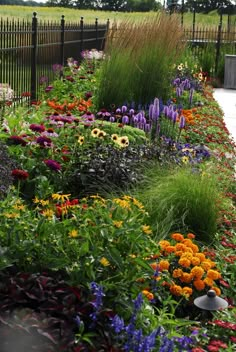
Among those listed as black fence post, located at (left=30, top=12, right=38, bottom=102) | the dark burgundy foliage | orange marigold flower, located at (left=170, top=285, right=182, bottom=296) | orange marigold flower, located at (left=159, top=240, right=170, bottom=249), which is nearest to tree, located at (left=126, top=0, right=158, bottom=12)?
black fence post, located at (left=30, top=12, right=38, bottom=102)

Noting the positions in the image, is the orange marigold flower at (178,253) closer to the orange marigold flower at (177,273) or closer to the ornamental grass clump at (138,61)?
the orange marigold flower at (177,273)

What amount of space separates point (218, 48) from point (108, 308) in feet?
59.4

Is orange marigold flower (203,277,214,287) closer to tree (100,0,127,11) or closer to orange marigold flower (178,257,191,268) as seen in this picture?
orange marigold flower (178,257,191,268)

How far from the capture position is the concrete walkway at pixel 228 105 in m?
11.8

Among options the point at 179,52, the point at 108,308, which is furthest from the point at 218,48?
the point at 108,308

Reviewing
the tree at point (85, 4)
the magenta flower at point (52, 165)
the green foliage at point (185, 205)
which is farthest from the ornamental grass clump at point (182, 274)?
the tree at point (85, 4)

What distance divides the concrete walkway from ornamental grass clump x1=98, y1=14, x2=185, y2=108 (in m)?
1.51

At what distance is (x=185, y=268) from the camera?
14.2 feet

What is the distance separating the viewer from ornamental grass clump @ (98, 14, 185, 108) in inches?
368

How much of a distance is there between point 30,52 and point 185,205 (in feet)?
23.3

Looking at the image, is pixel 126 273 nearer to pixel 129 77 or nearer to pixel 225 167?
pixel 225 167

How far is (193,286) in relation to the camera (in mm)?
4230

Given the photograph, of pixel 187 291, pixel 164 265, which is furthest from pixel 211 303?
pixel 164 265

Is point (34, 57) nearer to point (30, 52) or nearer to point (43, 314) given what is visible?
point (30, 52)
